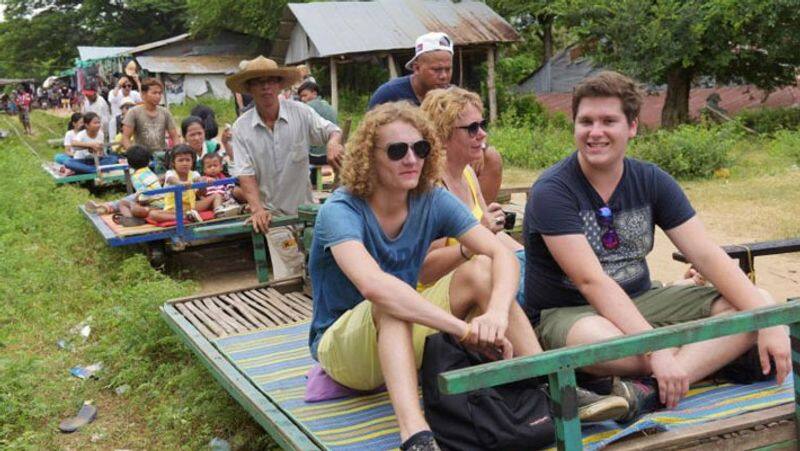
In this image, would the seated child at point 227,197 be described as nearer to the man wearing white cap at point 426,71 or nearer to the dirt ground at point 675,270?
the dirt ground at point 675,270

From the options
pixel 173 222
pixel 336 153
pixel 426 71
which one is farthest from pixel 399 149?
pixel 173 222

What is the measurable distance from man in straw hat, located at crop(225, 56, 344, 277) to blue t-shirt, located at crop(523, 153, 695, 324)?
107 inches

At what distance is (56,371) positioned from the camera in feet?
18.0

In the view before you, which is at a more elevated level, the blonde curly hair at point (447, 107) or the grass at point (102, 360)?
the blonde curly hair at point (447, 107)

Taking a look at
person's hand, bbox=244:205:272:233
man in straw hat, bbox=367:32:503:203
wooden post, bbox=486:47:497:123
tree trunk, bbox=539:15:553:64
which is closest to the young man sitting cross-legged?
man in straw hat, bbox=367:32:503:203

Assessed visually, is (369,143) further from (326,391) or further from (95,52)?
(95,52)

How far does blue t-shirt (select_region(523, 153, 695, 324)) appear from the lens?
326cm

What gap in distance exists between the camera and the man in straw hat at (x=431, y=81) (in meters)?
5.17

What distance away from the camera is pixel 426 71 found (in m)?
5.21

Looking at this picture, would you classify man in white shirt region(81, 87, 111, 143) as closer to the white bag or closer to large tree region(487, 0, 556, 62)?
the white bag

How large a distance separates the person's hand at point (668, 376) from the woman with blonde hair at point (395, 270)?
0.42m

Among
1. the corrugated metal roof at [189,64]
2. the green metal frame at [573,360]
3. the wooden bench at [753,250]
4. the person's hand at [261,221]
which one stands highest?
the green metal frame at [573,360]

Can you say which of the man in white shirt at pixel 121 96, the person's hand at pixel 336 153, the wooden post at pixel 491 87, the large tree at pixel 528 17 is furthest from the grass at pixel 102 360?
the large tree at pixel 528 17

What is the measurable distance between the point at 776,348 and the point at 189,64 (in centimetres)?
3433
